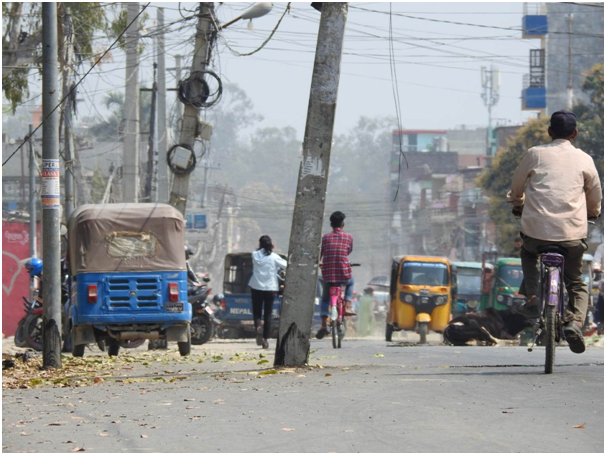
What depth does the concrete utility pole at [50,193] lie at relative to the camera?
13602mm

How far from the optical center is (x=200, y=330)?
22.1m

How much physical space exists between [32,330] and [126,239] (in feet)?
9.19

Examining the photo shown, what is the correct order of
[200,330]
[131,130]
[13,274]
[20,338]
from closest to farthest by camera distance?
[20,338], [200,330], [131,130], [13,274]

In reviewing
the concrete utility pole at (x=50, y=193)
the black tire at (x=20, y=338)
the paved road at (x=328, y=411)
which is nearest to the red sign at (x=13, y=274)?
the black tire at (x=20, y=338)

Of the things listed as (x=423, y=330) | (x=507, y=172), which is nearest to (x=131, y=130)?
(x=423, y=330)

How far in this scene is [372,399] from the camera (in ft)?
26.7

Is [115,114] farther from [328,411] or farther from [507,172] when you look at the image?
[328,411]

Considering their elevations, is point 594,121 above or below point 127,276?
above

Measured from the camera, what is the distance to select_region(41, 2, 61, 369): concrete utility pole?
13.6m

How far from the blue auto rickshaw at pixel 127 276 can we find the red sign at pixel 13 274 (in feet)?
67.8

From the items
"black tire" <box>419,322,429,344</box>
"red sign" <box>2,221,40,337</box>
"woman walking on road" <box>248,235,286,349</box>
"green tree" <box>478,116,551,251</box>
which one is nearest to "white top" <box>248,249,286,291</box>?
"woman walking on road" <box>248,235,286,349</box>

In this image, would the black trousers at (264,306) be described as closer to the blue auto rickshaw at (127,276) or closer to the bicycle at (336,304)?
the blue auto rickshaw at (127,276)

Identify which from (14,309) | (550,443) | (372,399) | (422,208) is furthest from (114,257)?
(422,208)

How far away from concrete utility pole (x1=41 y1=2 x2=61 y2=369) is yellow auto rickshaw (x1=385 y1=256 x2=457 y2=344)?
14.0 metres
